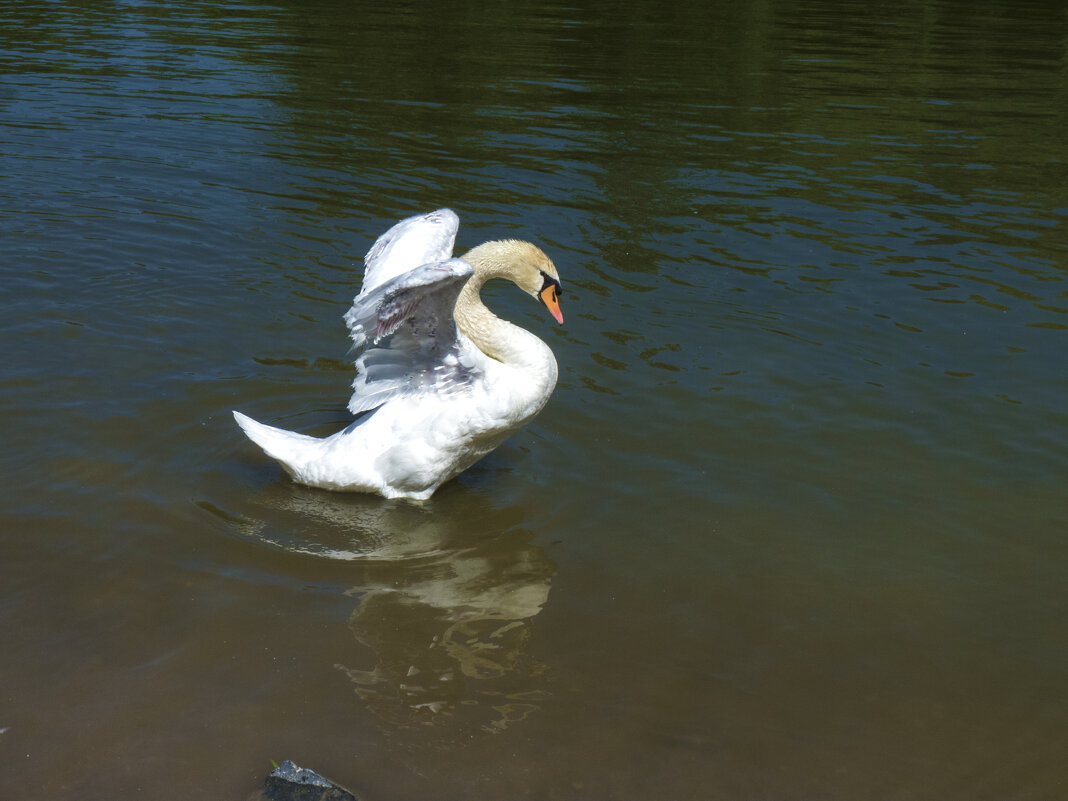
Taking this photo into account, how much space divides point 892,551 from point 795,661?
1.27 meters

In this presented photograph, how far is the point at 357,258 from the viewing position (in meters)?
10.3

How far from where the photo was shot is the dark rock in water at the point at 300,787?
4102 millimetres

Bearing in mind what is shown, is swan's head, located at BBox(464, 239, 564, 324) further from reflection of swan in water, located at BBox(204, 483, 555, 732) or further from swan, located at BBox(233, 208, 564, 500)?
reflection of swan in water, located at BBox(204, 483, 555, 732)

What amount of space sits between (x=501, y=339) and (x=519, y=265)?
0.72 metres

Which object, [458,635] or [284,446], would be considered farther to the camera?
[284,446]

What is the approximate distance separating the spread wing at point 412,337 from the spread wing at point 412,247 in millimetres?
50

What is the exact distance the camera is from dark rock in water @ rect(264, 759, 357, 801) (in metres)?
4.10

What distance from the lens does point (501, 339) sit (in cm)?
638

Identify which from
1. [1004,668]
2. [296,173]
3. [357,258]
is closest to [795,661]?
[1004,668]

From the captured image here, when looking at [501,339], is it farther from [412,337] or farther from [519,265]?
[519,265]

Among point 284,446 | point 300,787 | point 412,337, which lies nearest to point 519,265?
point 412,337

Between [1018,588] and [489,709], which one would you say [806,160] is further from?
[489,709]

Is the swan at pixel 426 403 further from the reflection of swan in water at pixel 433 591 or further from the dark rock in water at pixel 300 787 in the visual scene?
the dark rock in water at pixel 300 787

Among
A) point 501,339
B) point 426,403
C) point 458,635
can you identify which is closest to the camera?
point 458,635
